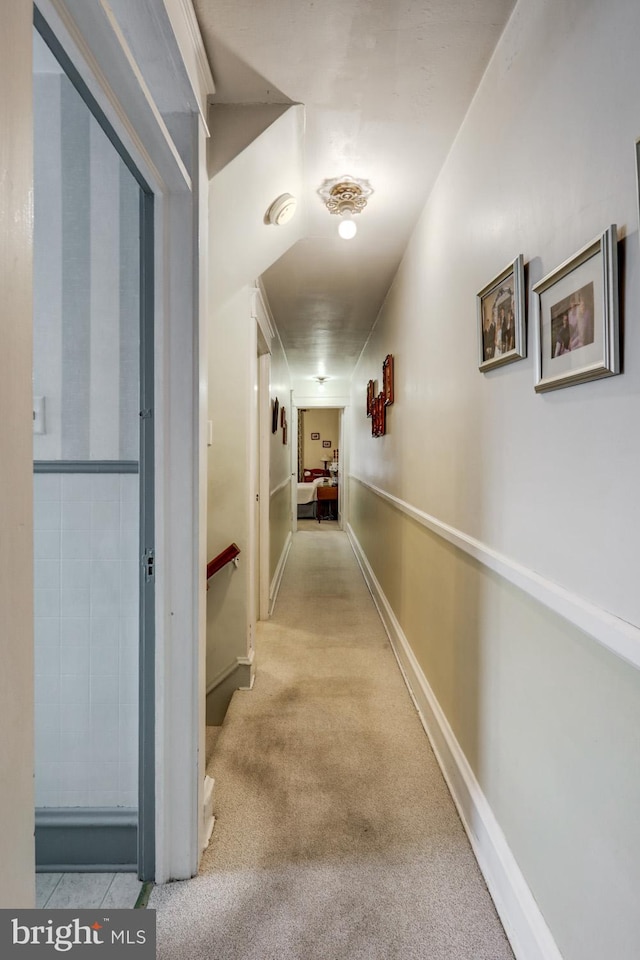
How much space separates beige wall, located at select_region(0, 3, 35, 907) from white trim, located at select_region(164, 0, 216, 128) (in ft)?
2.57

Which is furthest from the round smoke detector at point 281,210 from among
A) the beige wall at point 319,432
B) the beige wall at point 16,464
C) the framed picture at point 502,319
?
the beige wall at point 319,432

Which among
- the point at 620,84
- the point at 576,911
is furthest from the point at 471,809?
the point at 620,84

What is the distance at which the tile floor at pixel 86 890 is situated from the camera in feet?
4.36

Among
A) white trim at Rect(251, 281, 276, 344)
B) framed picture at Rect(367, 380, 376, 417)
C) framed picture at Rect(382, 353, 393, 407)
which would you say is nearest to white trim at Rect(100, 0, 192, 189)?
white trim at Rect(251, 281, 276, 344)

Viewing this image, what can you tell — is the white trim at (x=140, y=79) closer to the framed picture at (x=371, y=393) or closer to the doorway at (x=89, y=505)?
the doorway at (x=89, y=505)

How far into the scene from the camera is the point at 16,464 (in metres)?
0.56

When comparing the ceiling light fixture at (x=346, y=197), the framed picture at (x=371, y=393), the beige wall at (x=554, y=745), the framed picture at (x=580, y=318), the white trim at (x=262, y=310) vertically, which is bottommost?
the beige wall at (x=554, y=745)

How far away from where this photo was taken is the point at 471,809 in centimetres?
155

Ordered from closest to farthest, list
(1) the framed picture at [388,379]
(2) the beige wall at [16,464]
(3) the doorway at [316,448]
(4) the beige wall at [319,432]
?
(2) the beige wall at [16,464] → (1) the framed picture at [388,379] → (3) the doorway at [316,448] → (4) the beige wall at [319,432]

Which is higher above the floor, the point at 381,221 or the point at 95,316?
the point at 381,221

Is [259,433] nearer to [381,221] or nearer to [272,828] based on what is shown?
[381,221]

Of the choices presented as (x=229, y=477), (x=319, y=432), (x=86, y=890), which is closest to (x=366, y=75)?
(x=229, y=477)

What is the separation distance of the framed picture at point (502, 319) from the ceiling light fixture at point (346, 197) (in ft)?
3.26

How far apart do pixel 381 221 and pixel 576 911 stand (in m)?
2.60
